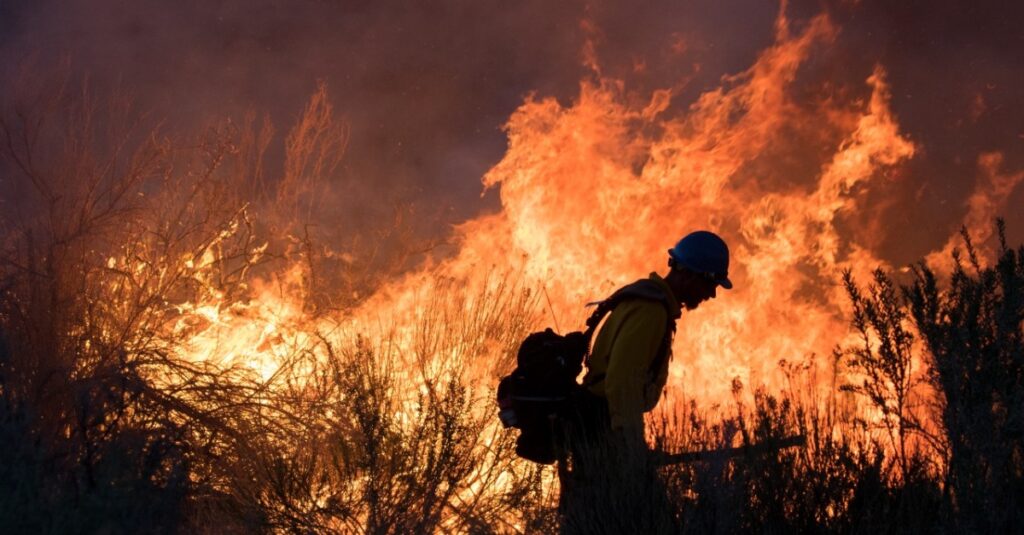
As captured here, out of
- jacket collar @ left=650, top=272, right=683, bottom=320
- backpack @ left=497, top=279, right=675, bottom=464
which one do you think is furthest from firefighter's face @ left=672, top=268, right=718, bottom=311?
backpack @ left=497, top=279, right=675, bottom=464

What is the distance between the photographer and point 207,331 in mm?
7699

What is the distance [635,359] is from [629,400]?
19cm

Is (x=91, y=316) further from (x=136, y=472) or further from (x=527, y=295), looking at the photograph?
(x=527, y=295)

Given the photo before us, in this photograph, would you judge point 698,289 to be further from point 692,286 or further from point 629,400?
point 629,400

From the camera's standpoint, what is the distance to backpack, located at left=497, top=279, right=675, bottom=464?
4488mm

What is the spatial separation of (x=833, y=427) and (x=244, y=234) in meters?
5.22

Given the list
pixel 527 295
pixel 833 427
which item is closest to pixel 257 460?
pixel 527 295

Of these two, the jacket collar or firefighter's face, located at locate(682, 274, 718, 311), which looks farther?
firefighter's face, located at locate(682, 274, 718, 311)

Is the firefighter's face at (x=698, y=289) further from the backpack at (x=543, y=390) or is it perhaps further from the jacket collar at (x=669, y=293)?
the backpack at (x=543, y=390)

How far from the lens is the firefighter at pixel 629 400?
164 inches

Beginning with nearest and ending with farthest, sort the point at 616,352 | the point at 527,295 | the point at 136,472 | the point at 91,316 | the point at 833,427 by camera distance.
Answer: the point at 616,352
the point at 833,427
the point at 136,472
the point at 91,316
the point at 527,295

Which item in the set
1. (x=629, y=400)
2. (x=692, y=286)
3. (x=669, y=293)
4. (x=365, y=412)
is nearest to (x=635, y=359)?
(x=629, y=400)

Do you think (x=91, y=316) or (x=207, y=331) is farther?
(x=207, y=331)

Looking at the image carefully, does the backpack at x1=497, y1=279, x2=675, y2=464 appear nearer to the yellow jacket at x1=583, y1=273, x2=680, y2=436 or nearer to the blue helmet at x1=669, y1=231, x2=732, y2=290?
the yellow jacket at x1=583, y1=273, x2=680, y2=436
